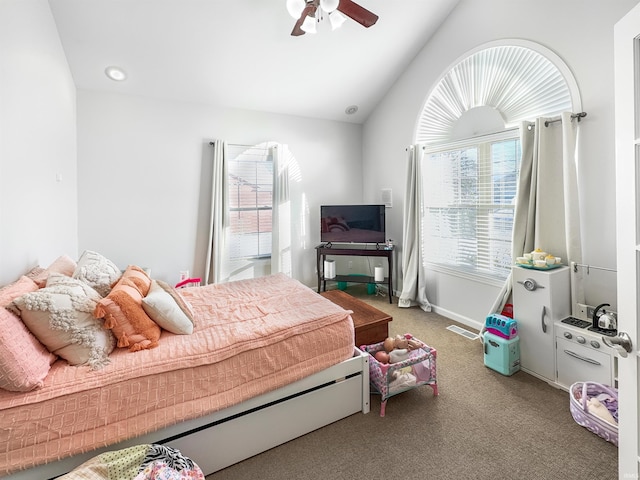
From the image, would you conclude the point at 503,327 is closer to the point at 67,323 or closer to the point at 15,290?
the point at 67,323

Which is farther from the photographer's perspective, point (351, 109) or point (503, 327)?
point (351, 109)

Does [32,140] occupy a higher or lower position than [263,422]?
higher

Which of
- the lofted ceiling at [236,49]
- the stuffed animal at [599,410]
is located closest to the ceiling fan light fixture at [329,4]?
the lofted ceiling at [236,49]

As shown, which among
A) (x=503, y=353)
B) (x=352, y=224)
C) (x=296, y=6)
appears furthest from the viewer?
(x=352, y=224)

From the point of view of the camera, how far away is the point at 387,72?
393 centimetres

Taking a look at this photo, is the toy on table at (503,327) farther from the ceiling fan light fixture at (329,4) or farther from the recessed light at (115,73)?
the recessed light at (115,73)

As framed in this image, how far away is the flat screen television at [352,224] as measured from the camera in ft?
13.8

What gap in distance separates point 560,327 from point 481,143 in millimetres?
1869

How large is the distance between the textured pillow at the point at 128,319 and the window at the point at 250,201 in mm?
2400

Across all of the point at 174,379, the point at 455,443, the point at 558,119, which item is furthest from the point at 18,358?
the point at 558,119

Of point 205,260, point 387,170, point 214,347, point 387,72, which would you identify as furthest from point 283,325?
point 387,72

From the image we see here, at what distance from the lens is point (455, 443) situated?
1732mm

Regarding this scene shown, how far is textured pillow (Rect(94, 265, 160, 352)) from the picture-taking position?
1539 mm

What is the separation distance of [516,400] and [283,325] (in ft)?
5.44
